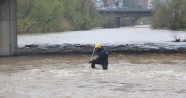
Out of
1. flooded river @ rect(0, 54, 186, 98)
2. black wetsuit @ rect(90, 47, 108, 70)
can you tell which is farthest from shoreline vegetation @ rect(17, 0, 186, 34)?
black wetsuit @ rect(90, 47, 108, 70)

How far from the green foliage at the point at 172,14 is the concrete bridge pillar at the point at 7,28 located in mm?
58006

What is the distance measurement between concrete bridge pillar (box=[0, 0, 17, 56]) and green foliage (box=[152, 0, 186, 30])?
58.0m

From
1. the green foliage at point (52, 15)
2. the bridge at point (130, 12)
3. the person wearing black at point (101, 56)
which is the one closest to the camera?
the person wearing black at point (101, 56)

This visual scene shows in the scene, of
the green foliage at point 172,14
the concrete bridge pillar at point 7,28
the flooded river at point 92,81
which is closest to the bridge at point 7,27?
the concrete bridge pillar at point 7,28

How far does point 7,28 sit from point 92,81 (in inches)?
672

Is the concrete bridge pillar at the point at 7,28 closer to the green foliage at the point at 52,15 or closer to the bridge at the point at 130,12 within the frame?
the green foliage at the point at 52,15

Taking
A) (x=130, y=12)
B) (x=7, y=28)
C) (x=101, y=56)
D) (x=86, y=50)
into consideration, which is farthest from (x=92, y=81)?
(x=130, y=12)

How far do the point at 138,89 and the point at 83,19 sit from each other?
329ft

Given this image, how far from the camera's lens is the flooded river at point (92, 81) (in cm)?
1762

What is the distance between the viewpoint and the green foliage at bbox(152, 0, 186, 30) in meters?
89.6

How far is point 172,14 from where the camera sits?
92562mm

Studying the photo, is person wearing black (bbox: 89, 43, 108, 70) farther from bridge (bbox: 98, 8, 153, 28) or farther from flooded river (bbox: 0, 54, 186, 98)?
bridge (bbox: 98, 8, 153, 28)

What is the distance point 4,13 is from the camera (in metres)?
36.3

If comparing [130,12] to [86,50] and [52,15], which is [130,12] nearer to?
[52,15]
